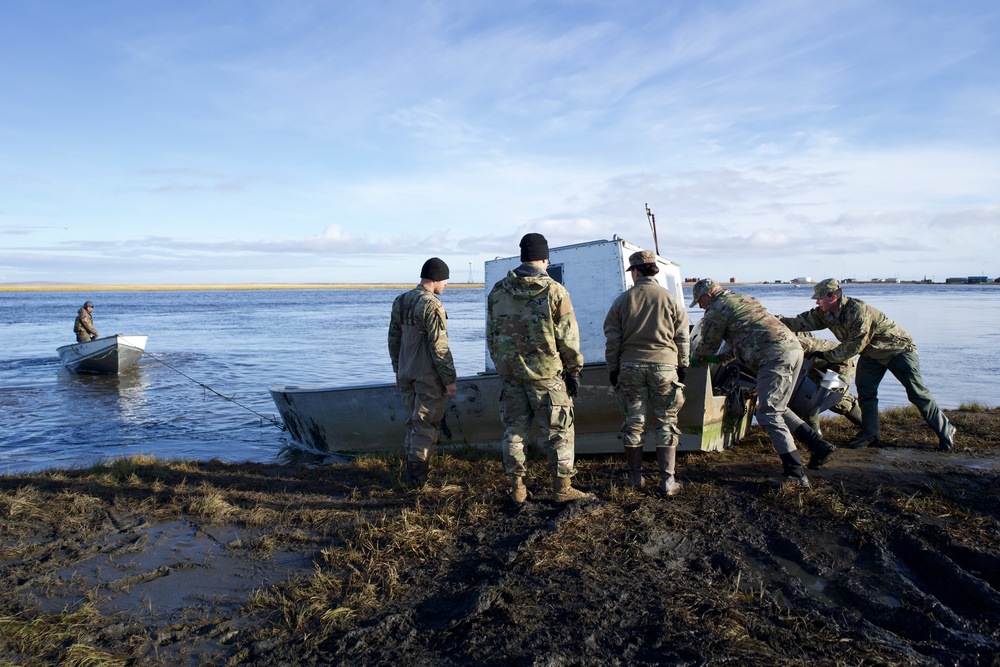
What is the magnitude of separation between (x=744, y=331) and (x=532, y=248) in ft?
6.97

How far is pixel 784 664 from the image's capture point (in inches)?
118

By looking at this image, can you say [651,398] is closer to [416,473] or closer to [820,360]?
[416,473]

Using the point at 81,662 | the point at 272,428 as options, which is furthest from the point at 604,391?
the point at 272,428

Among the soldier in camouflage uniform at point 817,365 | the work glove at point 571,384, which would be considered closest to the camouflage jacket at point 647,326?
the work glove at point 571,384

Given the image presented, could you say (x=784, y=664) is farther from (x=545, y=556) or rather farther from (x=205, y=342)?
(x=205, y=342)

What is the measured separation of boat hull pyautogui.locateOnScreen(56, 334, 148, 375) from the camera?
17391mm

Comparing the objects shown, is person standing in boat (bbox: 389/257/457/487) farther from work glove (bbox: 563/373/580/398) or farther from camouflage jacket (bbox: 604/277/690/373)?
camouflage jacket (bbox: 604/277/690/373)

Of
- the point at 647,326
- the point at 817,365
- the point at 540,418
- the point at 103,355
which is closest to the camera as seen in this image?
the point at 540,418

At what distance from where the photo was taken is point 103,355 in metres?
17.4

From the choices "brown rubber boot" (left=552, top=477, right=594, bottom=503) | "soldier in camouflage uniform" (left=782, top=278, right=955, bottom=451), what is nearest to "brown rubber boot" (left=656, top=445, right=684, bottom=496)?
"brown rubber boot" (left=552, top=477, right=594, bottom=503)

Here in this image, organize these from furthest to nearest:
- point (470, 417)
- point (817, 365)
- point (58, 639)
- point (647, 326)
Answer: point (470, 417), point (817, 365), point (647, 326), point (58, 639)

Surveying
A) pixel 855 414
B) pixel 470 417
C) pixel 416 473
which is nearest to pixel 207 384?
pixel 470 417

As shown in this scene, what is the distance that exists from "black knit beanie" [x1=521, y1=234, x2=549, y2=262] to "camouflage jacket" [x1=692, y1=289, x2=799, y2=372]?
1830 millimetres

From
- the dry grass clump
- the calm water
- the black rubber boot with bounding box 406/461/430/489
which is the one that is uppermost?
the black rubber boot with bounding box 406/461/430/489
